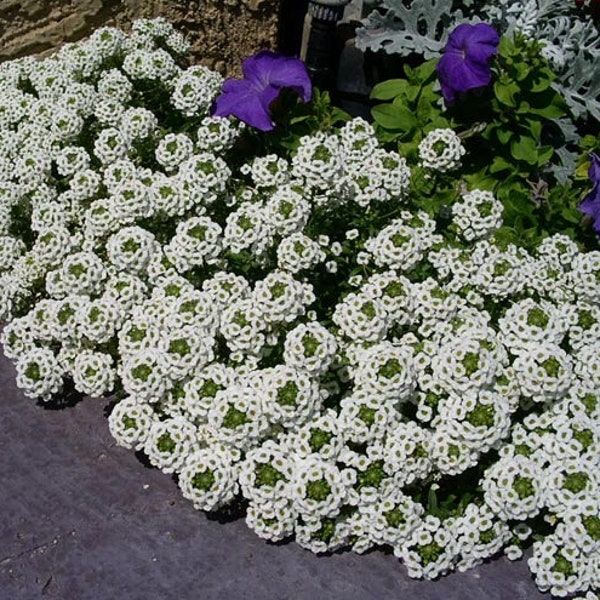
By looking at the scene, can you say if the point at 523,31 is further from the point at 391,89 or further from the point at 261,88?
the point at 261,88

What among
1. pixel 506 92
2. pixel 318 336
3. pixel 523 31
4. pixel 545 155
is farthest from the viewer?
pixel 523 31

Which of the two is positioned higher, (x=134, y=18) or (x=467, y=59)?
(x=467, y=59)

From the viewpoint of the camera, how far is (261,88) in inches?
127

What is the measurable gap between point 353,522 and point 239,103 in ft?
4.92

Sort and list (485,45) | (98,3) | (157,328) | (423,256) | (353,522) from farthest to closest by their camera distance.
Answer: (98,3), (485,45), (423,256), (157,328), (353,522)

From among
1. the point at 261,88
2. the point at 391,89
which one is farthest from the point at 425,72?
the point at 261,88

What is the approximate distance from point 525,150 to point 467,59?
14.7 inches

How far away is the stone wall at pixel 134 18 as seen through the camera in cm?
382

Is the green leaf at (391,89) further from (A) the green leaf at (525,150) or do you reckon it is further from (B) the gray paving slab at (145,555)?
(B) the gray paving slab at (145,555)

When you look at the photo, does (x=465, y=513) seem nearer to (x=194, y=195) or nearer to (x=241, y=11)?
(x=194, y=195)

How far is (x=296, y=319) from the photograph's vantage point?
270 centimetres

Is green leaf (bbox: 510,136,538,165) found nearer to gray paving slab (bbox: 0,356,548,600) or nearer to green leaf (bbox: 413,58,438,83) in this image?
green leaf (bbox: 413,58,438,83)

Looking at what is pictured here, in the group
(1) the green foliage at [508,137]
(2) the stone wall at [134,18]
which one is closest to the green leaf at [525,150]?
(1) the green foliage at [508,137]

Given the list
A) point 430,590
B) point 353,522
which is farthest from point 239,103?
point 430,590
